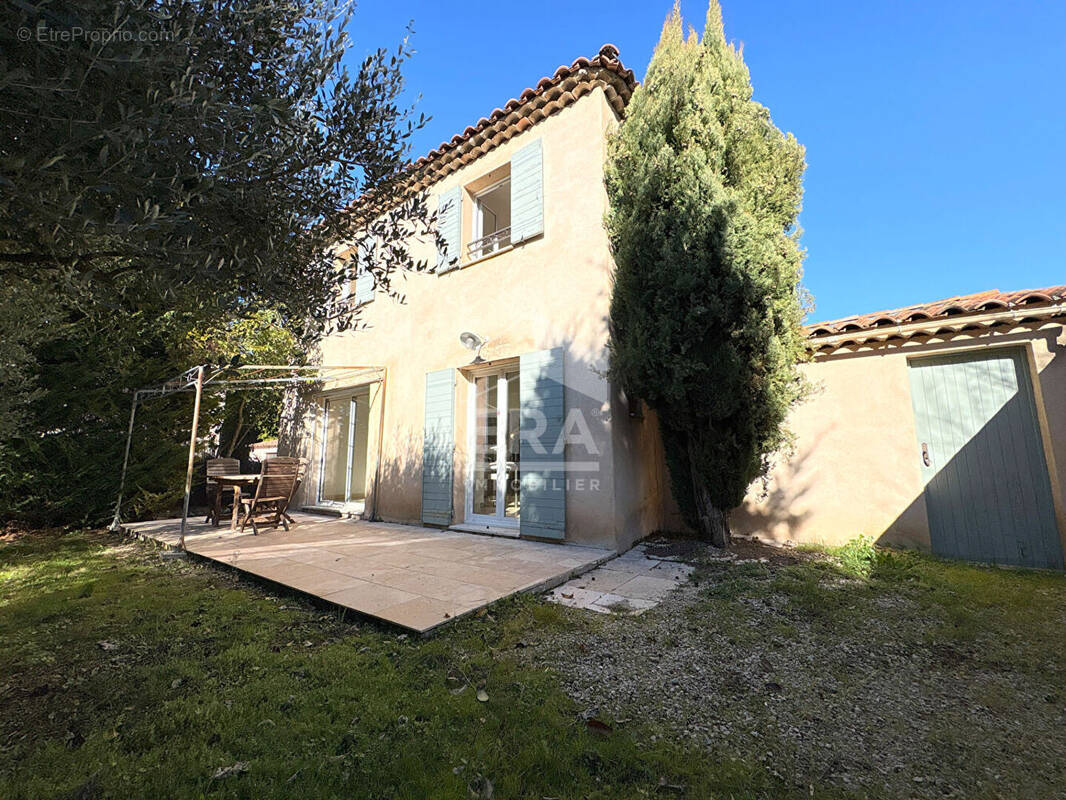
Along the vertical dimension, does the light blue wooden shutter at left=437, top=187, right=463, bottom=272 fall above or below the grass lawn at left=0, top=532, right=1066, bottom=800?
above

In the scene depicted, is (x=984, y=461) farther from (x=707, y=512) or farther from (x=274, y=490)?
(x=274, y=490)

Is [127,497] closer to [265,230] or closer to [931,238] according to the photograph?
[265,230]

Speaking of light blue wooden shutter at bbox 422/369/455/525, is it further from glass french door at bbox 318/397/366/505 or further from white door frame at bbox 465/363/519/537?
glass french door at bbox 318/397/366/505

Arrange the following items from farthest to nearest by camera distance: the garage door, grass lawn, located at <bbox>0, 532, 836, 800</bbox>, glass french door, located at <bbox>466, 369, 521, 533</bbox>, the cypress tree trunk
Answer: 1. glass french door, located at <bbox>466, 369, 521, 533</bbox>
2. the cypress tree trunk
3. the garage door
4. grass lawn, located at <bbox>0, 532, 836, 800</bbox>

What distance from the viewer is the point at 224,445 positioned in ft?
33.3

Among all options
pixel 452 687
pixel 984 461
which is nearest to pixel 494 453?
pixel 452 687

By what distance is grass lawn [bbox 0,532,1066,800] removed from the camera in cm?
167

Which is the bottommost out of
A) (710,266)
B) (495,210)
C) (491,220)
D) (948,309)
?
(948,309)

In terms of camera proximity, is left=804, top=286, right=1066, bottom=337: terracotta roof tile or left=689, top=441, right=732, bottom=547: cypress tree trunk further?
left=689, top=441, right=732, bottom=547: cypress tree trunk

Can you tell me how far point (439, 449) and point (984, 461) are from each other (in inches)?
273

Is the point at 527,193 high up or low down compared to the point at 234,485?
up

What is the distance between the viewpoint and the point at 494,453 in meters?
6.75

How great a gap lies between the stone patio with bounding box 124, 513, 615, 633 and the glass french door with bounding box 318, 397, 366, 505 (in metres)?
2.23

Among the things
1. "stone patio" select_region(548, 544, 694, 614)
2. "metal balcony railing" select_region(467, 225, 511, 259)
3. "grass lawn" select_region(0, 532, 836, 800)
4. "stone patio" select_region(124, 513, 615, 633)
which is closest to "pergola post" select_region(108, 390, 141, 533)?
"stone patio" select_region(124, 513, 615, 633)
